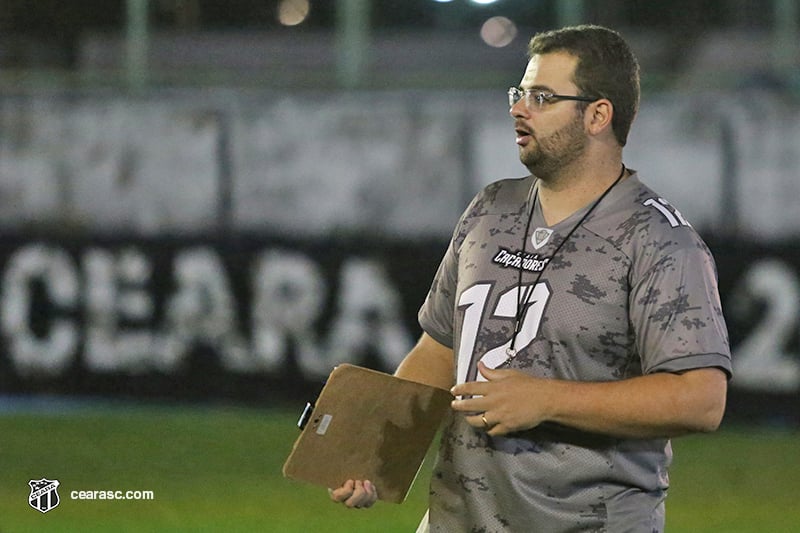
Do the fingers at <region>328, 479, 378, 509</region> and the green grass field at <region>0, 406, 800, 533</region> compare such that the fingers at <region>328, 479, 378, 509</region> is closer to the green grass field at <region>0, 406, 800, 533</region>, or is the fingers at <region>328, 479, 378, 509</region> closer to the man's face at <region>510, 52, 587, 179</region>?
the man's face at <region>510, 52, 587, 179</region>

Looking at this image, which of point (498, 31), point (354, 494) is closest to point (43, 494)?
point (354, 494)

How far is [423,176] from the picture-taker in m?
11.2

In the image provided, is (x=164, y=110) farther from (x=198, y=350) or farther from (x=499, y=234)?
(x=499, y=234)

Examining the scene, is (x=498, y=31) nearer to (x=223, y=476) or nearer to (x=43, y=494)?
(x=223, y=476)

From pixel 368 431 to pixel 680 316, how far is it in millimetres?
830

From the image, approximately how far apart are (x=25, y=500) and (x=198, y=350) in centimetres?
341

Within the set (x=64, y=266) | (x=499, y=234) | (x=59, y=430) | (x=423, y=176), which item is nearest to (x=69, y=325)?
(x=64, y=266)

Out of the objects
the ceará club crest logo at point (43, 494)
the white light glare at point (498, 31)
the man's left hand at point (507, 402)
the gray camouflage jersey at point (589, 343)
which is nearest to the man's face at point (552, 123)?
the gray camouflage jersey at point (589, 343)

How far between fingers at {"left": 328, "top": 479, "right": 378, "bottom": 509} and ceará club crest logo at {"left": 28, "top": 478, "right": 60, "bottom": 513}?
4.38 meters

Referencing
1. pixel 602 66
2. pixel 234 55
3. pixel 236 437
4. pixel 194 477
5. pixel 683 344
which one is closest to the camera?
pixel 683 344

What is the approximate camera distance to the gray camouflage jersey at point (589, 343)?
10.6 ft

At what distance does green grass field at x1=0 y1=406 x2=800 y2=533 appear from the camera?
7.30 m

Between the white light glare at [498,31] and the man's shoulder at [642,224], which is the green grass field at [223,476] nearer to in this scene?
the white light glare at [498,31]

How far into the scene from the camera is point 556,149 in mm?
3479
